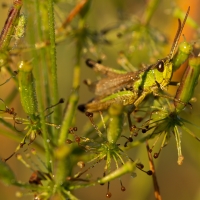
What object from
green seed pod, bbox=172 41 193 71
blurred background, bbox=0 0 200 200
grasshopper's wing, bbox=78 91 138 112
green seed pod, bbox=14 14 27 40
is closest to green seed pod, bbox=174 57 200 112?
green seed pod, bbox=172 41 193 71

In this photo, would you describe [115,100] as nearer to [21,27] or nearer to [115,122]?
[115,122]

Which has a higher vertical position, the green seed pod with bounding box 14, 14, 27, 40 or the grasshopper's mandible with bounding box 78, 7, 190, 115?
the green seed pod with bounding box 14, 14, 27, 40

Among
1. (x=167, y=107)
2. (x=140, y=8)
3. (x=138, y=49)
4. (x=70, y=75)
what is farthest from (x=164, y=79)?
(x=70, y=75)

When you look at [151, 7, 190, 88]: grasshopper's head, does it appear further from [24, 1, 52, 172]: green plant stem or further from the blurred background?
[24, 1, 52, 172]: green plant stem

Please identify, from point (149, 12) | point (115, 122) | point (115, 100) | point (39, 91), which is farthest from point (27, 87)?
point (149, 12)

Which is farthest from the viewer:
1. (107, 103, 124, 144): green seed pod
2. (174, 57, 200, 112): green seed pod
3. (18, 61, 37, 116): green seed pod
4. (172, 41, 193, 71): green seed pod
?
(172, 41, 193, 71): green seed pod

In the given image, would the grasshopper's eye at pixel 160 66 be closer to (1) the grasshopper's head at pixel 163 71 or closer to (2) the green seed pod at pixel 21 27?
(1) the grasshopper's head at pixel 163 71
